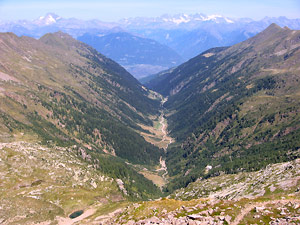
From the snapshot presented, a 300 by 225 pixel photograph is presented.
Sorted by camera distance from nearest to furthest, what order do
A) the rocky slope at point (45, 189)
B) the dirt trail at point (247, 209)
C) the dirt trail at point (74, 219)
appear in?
1. the dirt trail at point (247, 209)
2. the dirt trail at point (74, 219)
3. the rocky slope at point (45, 189)

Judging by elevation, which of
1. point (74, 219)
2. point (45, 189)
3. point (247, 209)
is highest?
point (247, 209)

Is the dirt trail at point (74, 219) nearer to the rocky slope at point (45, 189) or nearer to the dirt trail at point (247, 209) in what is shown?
the rocky slope at point (45, 189)

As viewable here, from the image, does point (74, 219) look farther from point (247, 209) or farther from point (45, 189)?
point (247, 209)

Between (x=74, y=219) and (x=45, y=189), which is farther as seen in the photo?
(x=45, y=189)

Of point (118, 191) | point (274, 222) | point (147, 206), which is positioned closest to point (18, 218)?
point (147, 206)

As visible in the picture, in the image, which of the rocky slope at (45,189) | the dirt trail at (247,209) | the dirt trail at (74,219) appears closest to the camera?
the dirt trail at (247,209)

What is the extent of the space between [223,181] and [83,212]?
305 feet

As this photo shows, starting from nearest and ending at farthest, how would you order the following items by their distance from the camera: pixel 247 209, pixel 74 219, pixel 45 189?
pixel 247 209
pixel 74 219
pixel 45 189

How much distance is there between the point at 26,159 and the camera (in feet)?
590

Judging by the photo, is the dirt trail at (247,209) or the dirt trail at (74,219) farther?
the dirt trail at (74,219)

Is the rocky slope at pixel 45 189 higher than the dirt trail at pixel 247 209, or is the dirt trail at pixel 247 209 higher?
the dirt trail at pixel 247 209

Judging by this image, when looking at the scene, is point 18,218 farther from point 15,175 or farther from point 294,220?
→ point 294,220

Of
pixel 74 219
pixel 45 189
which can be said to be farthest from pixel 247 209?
pixel 45 189

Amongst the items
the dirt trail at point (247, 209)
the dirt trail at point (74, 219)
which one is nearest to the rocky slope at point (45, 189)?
the dirt trail at point (74, 219)
